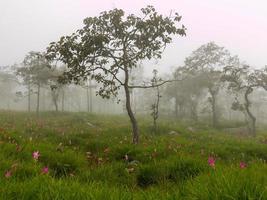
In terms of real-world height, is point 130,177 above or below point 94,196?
below

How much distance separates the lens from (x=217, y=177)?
13.7 ft

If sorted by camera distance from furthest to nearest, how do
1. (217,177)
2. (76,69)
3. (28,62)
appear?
(28,62)
(76,69)
(217,177)

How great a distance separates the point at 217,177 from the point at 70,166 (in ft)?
14.7

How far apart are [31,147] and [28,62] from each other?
38.3 m

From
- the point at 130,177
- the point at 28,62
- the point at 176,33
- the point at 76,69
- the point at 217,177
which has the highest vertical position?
the point at 28,62

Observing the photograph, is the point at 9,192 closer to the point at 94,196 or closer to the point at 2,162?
the point at 94,196

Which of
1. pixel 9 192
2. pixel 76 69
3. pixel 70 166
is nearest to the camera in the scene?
pixel 9 192

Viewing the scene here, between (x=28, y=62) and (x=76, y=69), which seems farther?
(x=28, y=62)

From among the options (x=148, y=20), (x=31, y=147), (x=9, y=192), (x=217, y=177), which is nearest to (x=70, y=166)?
(x=31, y=147)

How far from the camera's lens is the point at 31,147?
26.3 feet

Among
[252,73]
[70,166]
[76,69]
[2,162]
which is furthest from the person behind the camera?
[252,73]

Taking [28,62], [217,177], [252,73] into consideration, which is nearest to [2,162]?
[217,177]

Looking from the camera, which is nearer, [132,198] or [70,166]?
[132,198]

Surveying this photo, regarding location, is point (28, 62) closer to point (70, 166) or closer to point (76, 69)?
point (76, 69)
